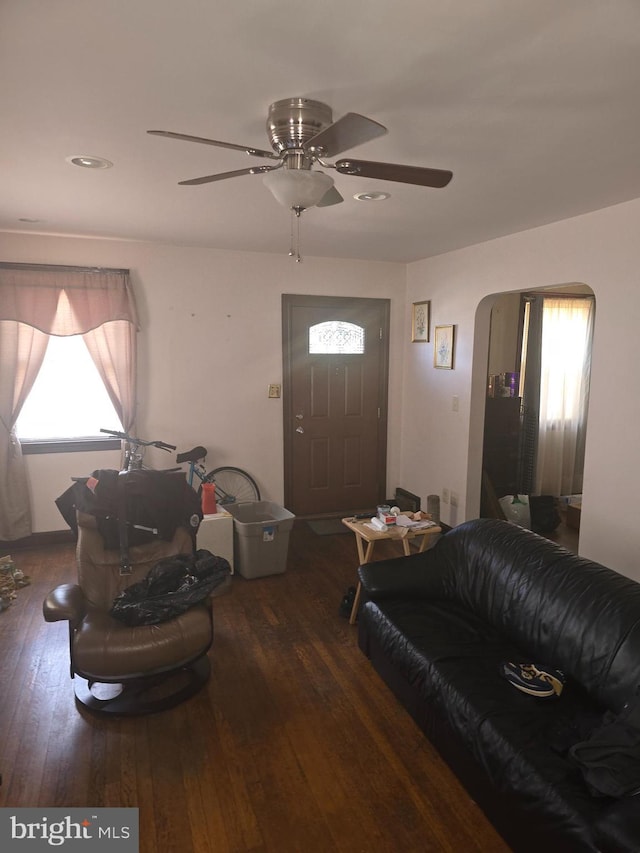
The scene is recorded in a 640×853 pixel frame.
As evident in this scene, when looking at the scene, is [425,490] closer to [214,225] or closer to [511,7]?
[214,225]

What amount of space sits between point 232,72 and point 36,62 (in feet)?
2.01

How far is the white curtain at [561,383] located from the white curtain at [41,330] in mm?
4219

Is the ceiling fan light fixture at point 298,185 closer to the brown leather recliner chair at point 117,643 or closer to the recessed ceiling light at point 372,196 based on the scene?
the recessed ceiling light at point 372,196

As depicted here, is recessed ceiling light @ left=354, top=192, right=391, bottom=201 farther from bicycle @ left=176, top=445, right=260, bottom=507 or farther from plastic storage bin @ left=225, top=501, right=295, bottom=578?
bicycle @ left=176, top=445, right=260, bottom=507

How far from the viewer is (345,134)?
170 centimetres

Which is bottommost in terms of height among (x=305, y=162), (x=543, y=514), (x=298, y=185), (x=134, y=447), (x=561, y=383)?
(x=543, y=514)

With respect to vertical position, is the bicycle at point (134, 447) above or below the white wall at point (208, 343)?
below

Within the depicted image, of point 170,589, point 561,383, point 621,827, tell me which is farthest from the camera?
point 561,383

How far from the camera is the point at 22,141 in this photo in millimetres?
2348

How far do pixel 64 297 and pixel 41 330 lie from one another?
329mm

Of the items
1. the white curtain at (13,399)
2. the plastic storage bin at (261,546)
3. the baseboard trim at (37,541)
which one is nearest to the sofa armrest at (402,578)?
the plastic storage bin at (261,546)

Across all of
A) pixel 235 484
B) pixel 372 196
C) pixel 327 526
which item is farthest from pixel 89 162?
pixel 327 526

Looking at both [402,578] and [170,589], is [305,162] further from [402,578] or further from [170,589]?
[170,589]

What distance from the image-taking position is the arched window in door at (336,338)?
534cm
